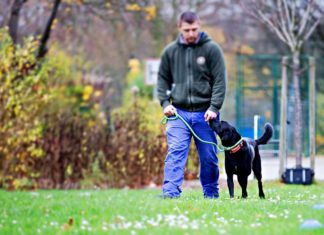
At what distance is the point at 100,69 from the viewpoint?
127ft

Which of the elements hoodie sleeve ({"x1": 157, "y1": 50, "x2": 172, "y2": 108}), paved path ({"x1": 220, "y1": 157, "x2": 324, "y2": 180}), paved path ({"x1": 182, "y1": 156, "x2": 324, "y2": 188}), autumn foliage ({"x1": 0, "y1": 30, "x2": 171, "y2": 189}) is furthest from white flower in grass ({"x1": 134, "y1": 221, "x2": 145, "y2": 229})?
paved path ({"x1": 220, "y1": 157, "x2": 324, "y2": 180})

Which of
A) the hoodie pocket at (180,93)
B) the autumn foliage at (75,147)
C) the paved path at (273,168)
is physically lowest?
the paved path at (273,168)

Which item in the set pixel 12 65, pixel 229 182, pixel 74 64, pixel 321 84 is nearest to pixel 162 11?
pixel 74 64

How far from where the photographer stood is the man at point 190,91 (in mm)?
9086

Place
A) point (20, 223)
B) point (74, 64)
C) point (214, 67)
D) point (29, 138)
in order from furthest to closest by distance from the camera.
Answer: point (74, 64) → point (29, 138) → point (214, 67) → point (20, 223)

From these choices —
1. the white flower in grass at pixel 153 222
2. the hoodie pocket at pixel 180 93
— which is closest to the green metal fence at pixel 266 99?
the hoodie pocket at pixel 180 93

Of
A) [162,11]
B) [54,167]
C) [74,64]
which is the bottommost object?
[54,167]

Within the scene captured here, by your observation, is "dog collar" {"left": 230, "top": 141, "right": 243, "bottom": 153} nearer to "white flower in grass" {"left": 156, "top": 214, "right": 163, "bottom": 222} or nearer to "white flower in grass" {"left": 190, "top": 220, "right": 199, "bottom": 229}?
"white flower in grass" {"left": 156, "top": 214, "right": 163, "bottom": 222}

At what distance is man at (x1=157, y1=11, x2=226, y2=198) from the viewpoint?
358 inches

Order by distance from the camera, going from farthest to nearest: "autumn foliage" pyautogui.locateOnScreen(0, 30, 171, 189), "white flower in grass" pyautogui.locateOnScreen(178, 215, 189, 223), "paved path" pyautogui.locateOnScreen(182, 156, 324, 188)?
1. "autumn foliage" pyautogui.locateOnScreen(0, 30, 171, 189)
2. "paved path" pyautogui.locateOnScreen(182, 156, 324, 188)
3. "white flower in grass" pyautogui.locateOnScreen(178, 215, 189, 223)

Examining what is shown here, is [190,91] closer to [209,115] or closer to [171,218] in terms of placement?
[209,115]

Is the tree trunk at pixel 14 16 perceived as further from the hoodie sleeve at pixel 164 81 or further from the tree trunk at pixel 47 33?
the hoodie sleeve at pixel 164 81

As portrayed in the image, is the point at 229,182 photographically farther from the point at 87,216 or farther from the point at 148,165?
the point at 148,165

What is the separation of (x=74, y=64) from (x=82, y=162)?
14.2m
